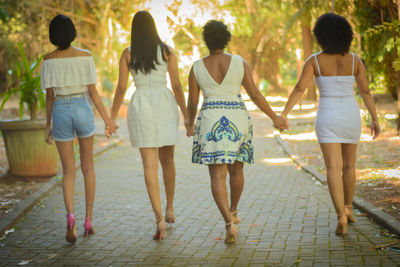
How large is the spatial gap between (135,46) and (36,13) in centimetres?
1429

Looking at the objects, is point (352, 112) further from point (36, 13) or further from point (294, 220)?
point (36, 13)

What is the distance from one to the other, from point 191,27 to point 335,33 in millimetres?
30059

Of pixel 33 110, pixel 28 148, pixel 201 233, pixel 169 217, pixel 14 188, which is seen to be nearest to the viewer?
pixel 201 233

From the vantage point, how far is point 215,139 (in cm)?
510

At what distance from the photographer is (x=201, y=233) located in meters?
5.64

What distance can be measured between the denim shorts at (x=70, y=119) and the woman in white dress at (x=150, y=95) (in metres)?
0.36

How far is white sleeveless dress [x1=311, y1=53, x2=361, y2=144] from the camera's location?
522 centimetres

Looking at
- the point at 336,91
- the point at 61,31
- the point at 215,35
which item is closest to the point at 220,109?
the point at 215,35

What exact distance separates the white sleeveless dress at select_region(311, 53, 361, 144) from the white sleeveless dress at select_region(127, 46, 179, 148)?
1456 mm

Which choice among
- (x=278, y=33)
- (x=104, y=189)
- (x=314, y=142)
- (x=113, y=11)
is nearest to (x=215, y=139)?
(x=104, y=189)

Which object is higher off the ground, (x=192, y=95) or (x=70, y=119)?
(x=192, y=95)

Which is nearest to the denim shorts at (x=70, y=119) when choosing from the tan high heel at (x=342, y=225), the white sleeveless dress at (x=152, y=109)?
the white sleeveless dress at (x=152, y=109)

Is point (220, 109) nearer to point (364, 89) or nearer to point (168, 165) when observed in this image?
point (168, 165)

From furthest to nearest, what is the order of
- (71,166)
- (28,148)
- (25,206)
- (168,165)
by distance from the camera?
1. (28,148)
2. (25,206)
3. (168,165)
4. (71,166)
